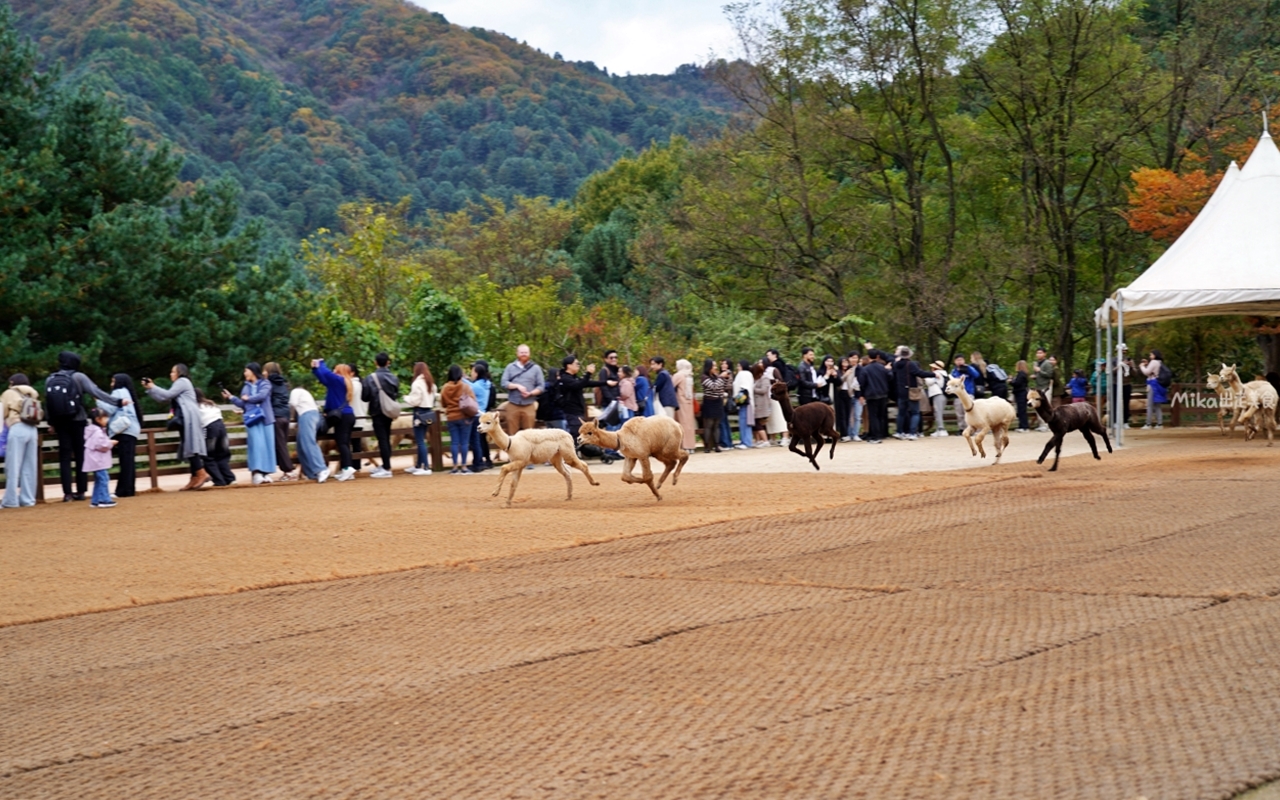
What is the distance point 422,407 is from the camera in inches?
917

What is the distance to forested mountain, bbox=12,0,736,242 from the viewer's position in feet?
289

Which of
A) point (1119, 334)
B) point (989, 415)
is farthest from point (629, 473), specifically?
point (1119, 334)

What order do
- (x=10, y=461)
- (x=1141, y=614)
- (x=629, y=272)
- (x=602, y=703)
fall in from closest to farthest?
(x=602, y=703), (x=1141, y=614), (x=10, y=461), (x=629, y=272)

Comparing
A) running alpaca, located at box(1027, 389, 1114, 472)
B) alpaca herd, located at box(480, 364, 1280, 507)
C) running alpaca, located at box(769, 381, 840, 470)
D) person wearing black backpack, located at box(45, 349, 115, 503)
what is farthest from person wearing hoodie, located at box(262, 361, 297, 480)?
running alpaca, located at box(1027, 389, 1114, 472)

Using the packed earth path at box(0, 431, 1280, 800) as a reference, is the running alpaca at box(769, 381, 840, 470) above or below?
above

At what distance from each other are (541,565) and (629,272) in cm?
5402

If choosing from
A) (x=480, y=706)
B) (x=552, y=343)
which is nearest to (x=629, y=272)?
(x=552, y=343)

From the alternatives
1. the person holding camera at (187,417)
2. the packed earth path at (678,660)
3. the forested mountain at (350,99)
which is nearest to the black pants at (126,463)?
the person holding camera at (187,417)

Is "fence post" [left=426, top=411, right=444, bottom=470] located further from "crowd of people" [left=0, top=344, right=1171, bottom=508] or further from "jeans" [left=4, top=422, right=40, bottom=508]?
"jeans" [left=4, top=422, right=40, bottom=508]

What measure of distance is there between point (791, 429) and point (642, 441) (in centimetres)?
606

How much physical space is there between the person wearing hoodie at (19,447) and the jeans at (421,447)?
635cm

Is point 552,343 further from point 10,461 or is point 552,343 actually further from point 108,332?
point 10,461

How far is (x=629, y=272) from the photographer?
64.6 metres

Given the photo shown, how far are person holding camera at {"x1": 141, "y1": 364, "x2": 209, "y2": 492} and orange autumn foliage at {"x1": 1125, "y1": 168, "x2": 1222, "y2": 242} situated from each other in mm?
23299
